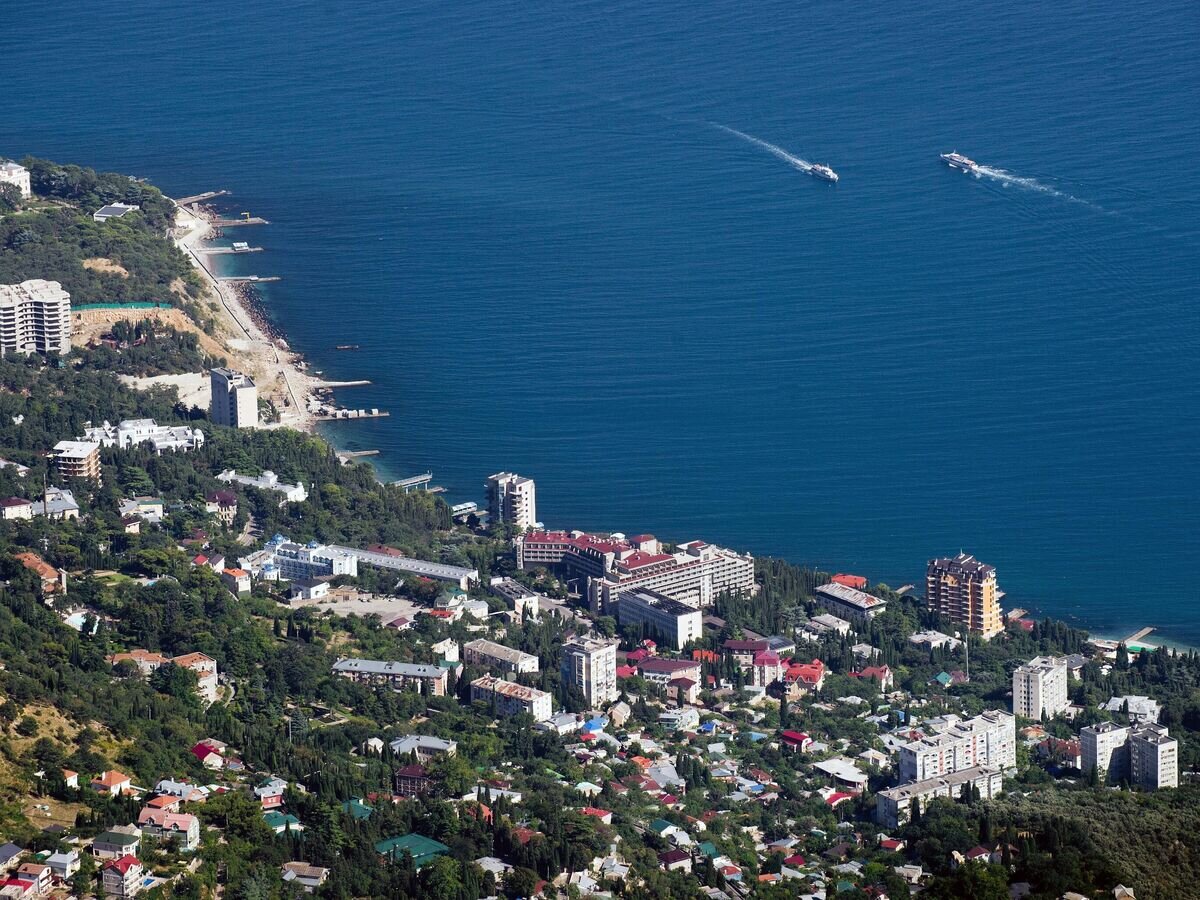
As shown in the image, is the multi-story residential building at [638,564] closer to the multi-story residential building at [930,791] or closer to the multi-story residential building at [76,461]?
the multi-story residential building at [76,461]

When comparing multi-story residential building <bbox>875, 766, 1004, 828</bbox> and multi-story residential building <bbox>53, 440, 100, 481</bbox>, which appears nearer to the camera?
multi-story residential building <bbox>875, 766, 1004, 828</bbox>

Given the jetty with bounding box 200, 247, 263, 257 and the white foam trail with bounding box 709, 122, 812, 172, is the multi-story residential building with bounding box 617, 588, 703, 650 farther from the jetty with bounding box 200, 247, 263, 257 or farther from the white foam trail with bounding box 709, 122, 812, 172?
the white foam trail with bounding box 709, 122, 812, 172

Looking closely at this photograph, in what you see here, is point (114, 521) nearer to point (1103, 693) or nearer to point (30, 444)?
point (30, 444)

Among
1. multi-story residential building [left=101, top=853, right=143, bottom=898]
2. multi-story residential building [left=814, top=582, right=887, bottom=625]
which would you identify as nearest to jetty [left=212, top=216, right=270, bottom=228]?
multi-story residential building [left=814, top=582, right=887, bottom=625]

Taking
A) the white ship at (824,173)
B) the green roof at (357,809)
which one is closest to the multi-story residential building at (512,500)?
the green roof at (357,809)

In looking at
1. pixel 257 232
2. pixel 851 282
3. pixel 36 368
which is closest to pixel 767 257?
pixel 851 282
